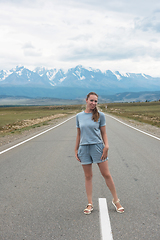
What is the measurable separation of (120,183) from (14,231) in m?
2.84

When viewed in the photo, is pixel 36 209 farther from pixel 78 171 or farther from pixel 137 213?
pixel 78 171

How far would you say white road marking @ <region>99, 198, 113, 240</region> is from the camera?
134 inches

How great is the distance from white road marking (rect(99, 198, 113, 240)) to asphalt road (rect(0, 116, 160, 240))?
0.07 m

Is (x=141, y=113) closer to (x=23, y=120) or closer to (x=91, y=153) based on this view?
(x=23, y=120)

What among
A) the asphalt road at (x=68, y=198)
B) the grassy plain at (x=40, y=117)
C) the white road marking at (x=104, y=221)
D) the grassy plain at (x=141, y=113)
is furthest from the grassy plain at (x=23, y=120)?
the white road marking at (x=104, y=221)

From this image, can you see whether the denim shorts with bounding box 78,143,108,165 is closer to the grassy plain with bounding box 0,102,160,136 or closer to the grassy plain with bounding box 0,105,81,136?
the grassy plain with bounding box 0,102,160,136

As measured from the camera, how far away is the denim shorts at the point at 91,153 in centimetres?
404

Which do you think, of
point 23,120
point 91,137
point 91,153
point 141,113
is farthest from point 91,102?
point 141,113

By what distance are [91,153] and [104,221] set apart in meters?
1.07

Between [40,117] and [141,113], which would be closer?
[40,117]

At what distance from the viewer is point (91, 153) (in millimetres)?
4051

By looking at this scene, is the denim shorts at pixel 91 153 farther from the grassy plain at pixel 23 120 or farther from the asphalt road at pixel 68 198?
the grassy plain at pixel 23 120

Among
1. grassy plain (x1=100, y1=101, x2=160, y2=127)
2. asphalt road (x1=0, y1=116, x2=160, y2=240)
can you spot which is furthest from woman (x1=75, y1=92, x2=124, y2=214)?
grassy plain (x1=100, y1=101, x2=160, y2=127)

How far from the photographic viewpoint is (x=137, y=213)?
4098mm
